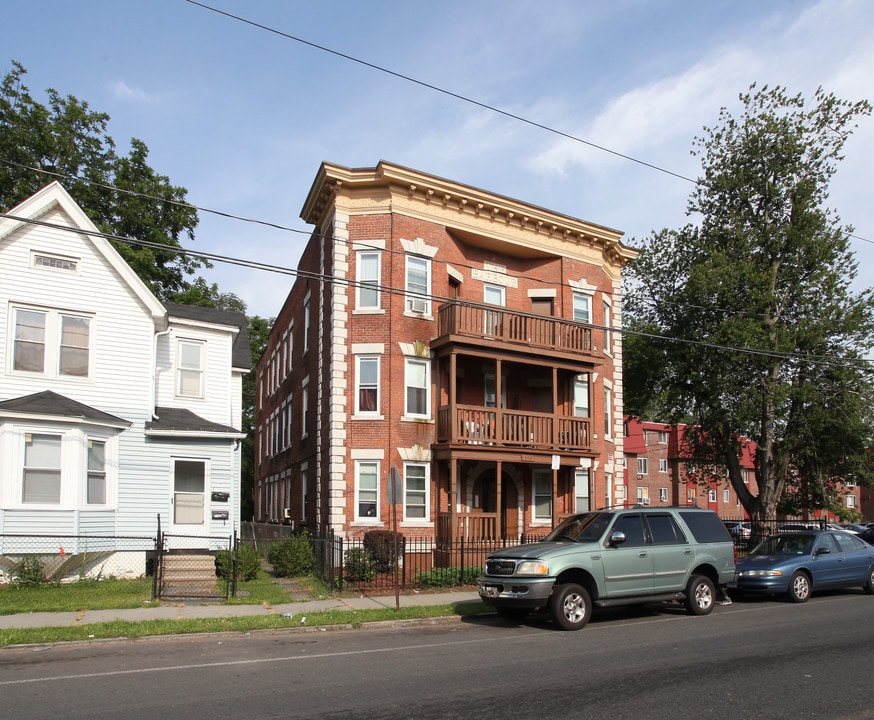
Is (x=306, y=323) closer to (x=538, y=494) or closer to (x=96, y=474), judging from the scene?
(x=538, y=494)

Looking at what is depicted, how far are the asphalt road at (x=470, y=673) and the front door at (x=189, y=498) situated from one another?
346 inches

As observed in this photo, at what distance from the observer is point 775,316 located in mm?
30328

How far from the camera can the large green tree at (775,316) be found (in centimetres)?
2942

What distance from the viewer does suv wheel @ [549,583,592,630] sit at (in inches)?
484

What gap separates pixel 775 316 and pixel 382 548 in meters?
19.2

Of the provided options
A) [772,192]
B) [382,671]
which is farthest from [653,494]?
[382,671]

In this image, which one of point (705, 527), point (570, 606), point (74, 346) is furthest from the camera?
point (74, 346)

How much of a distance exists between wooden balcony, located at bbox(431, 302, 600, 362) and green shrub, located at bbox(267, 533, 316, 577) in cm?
704

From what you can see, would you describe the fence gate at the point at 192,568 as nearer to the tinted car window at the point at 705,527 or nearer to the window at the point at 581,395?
the tinted car window at the point at 705,527

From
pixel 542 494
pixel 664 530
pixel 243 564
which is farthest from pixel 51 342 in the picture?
pixel 542 494

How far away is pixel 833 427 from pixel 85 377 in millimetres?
26497

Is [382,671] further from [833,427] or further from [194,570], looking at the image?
[833,427]

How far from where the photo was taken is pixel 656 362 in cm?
3294

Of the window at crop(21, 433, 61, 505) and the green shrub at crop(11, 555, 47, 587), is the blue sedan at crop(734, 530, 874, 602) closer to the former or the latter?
the green shrub at crop(11, 555, 47, 587)
